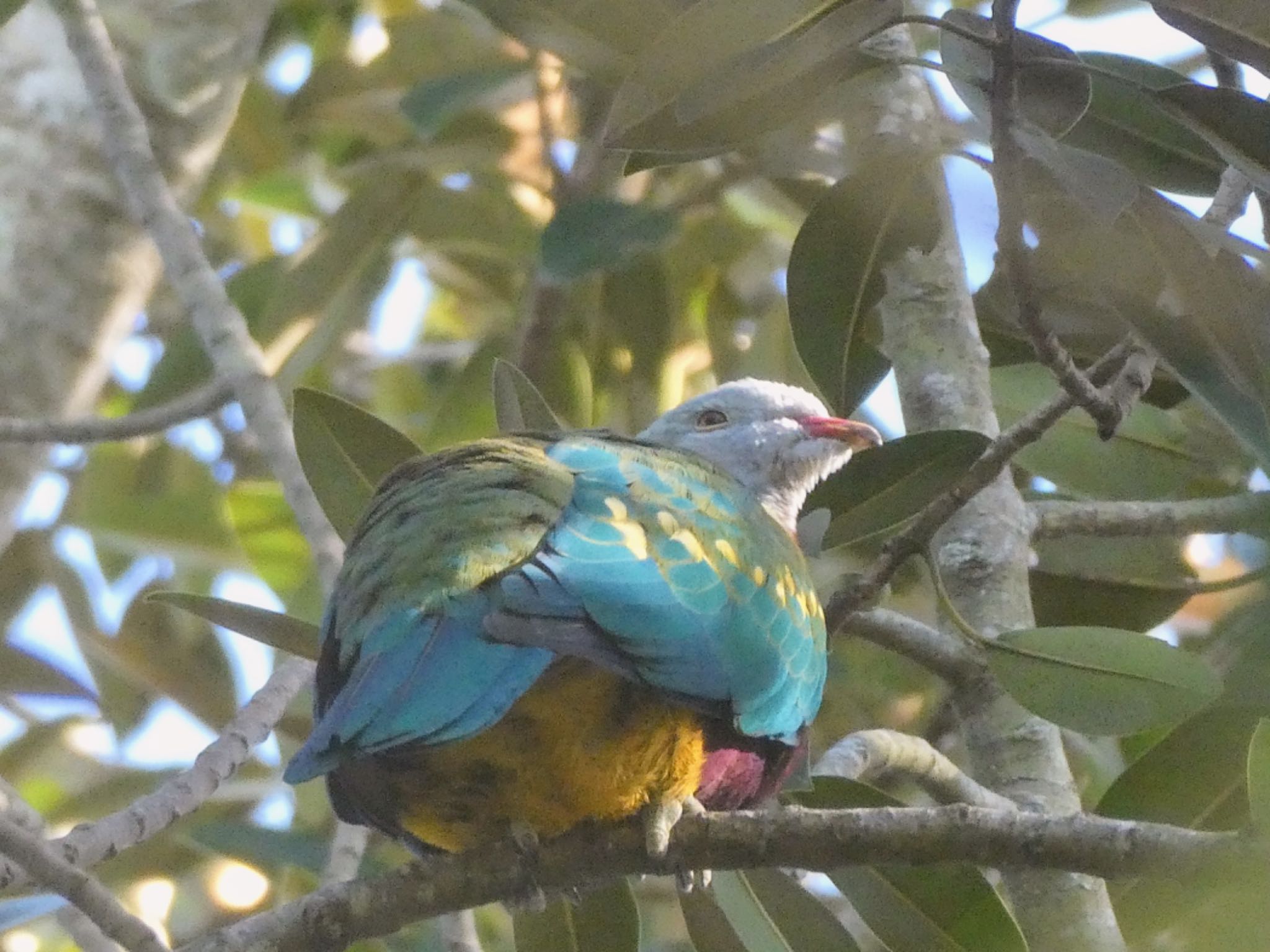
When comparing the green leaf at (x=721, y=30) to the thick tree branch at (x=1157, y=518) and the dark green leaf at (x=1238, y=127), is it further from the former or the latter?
the thick tree branch at (x=1157, y=518)

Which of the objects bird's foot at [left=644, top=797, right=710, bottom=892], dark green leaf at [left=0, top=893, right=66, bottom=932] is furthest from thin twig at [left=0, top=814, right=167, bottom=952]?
dark green leaf at [left=0, top=893, right=66, bottom=932]

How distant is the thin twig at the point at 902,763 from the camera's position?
8.83 feet

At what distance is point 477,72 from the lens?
13.4 feet

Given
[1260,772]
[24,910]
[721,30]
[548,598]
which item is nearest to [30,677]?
[24,910]

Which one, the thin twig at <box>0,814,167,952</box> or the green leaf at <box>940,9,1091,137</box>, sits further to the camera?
the green leaf at <box>940,9,1091,137</box>

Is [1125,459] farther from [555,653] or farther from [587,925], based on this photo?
[555,653]

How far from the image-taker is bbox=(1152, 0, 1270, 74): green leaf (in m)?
1.89

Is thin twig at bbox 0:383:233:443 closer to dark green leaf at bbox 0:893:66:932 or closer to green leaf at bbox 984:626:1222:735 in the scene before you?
dark green leaf at bbox 0:893:66:932

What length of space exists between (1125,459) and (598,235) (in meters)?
1.21

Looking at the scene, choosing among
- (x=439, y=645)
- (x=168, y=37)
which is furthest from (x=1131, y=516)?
(x=168, y=37)

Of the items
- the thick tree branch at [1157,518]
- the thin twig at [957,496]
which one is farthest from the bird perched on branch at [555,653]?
the thick tree branch at [1157,518]

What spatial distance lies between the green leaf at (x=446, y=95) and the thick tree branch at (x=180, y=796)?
1.47m

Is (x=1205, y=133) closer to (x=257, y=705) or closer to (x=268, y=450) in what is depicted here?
(x=257, y=705)

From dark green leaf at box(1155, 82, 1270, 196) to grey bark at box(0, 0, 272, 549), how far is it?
7.34 feet
